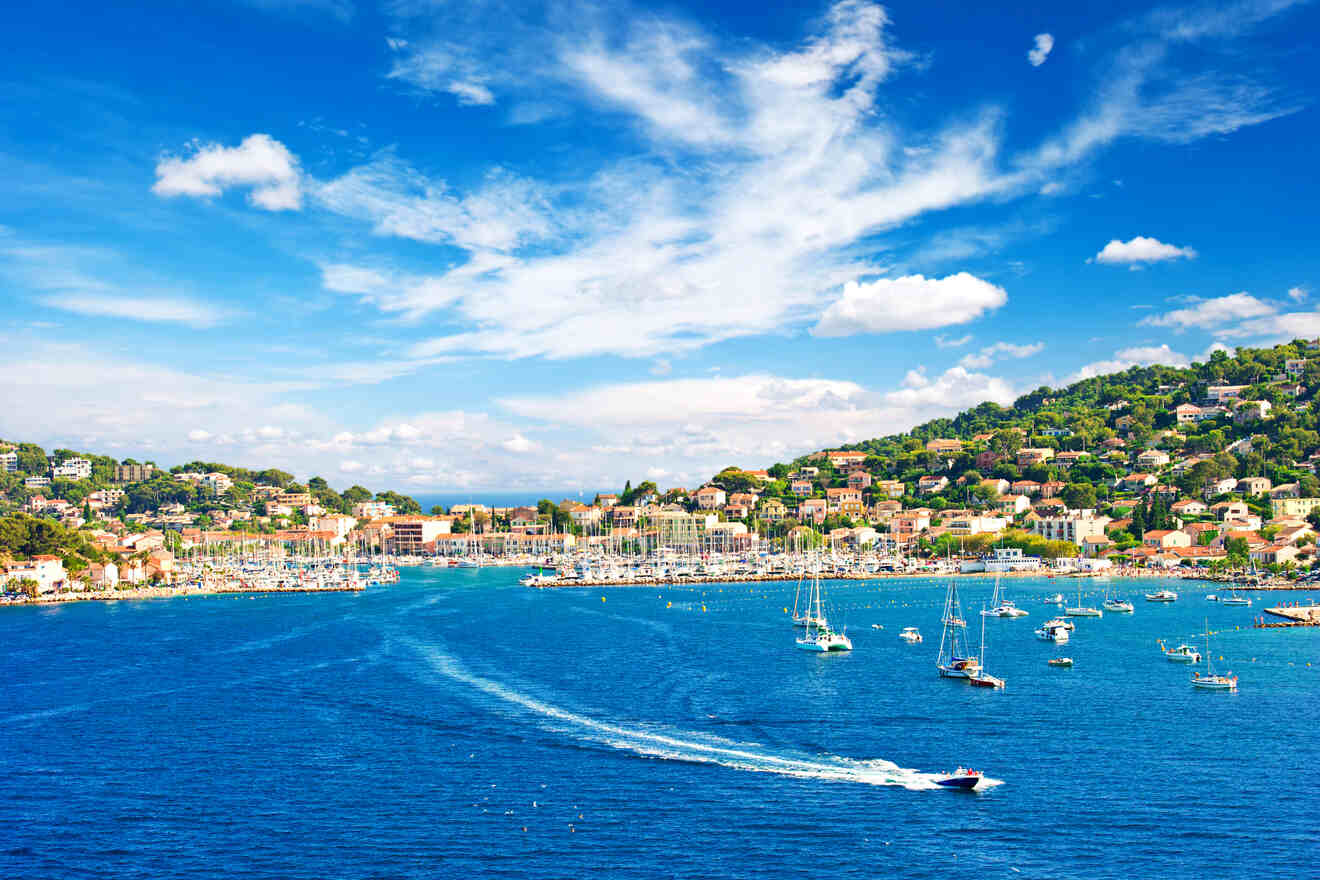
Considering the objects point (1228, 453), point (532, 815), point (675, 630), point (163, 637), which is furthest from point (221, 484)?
point (532, 815)

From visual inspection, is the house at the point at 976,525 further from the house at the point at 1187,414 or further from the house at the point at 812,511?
the house at the point at 1187,414

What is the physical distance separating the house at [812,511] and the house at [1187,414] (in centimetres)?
5294

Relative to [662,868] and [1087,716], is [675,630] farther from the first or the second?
[662,868]

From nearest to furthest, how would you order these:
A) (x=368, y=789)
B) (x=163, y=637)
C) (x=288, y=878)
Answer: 1. (x=288, y=878)
2. (x=368, y=789)
3. (x=163, y=637)

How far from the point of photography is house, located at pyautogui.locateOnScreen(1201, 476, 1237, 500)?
112 metres

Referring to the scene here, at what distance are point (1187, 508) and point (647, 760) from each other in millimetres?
97606

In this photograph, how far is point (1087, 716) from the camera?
34969mm

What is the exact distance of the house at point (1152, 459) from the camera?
128 metres

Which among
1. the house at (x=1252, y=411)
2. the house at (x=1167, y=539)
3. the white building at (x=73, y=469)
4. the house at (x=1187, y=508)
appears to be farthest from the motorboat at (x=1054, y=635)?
the white building at (x=73, y=469)

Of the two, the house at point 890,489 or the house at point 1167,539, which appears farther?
the house at point 890,489

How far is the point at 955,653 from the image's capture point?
4962 cm

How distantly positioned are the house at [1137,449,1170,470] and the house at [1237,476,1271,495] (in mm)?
16938

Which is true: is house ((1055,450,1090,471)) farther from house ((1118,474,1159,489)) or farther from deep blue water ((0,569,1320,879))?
deep blue water ((0,569,1320,879))

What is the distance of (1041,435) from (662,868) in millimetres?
145413
